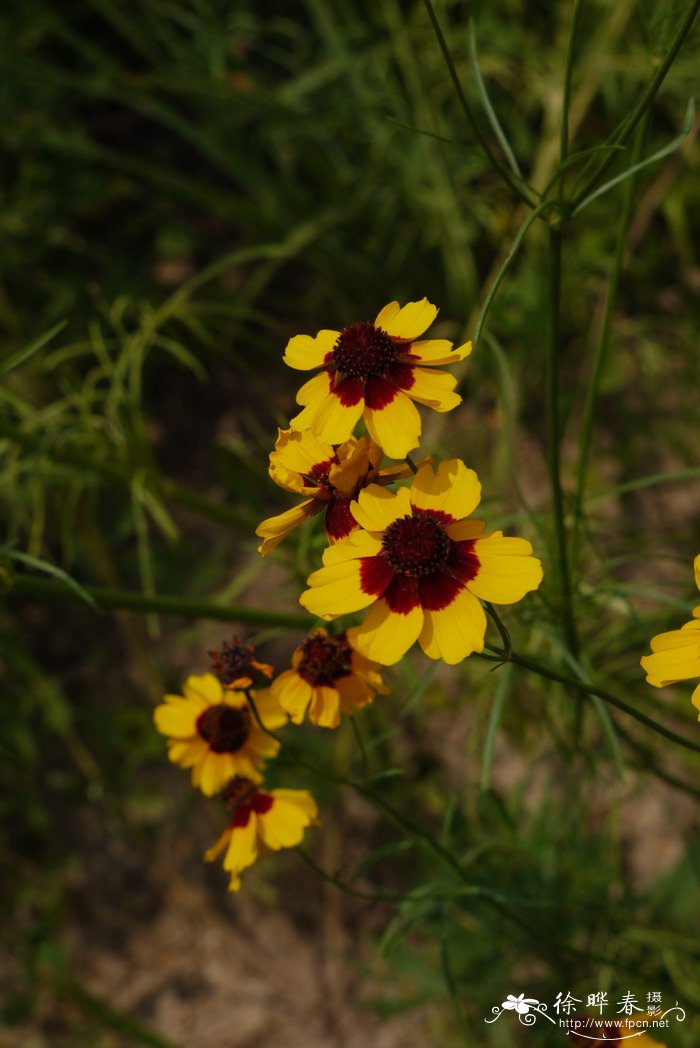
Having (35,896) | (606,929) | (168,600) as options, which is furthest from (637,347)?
(35,896)

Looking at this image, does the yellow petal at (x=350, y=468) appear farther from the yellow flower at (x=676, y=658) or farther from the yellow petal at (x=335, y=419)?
the yellow flower at (x=676, y=658)

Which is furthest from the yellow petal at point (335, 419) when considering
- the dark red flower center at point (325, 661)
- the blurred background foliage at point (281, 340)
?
the blurred background foliage at point (281, 340)

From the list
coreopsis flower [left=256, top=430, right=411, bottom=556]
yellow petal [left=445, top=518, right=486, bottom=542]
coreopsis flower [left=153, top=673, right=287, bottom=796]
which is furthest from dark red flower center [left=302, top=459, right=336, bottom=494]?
coreopsis flower [left=153, top=673, right=287, bottom=796]

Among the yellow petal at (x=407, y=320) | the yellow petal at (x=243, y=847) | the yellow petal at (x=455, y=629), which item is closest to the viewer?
the yellow petal at (x=455, y=629)

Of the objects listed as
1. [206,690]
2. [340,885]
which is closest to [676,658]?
[340,885]

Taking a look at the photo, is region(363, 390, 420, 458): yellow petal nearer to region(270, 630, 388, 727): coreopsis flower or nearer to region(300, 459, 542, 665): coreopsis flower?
region(300, 459, 542, 665): coreopsis flower
